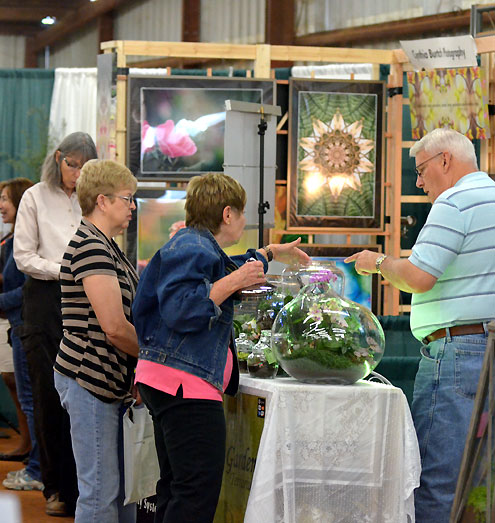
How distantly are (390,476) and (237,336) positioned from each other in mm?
750

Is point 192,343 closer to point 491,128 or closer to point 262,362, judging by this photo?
point 262,362

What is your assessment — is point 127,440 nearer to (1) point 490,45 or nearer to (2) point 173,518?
(2) point 173,518

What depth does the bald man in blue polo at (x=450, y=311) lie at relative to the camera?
9.13 ft

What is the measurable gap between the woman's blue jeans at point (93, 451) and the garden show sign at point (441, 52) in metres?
3.54

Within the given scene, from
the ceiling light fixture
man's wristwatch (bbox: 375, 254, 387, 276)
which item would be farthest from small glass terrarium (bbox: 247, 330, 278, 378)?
the ceiling light fixture

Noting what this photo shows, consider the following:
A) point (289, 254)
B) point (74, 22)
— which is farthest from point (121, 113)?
point (74, 22)

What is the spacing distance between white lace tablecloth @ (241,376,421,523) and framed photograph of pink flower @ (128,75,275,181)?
3.62 metres

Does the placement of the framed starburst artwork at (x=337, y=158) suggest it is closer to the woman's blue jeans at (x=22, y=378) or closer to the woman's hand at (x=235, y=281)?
the woman's blue jeans at (x=22, y=378)

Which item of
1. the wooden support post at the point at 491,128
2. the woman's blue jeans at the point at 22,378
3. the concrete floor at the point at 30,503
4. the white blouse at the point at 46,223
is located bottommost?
the concrete floor at the point at 30,503

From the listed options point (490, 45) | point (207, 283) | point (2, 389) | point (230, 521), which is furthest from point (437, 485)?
point (2, 389)

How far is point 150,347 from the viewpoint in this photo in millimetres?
2646

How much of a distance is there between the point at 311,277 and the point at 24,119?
6.11 m

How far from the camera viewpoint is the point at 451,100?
5.74 metres

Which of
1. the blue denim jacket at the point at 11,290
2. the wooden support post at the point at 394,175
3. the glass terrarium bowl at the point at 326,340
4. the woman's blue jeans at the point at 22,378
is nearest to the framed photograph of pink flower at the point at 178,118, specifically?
the wooden support post at the point at 394,175
